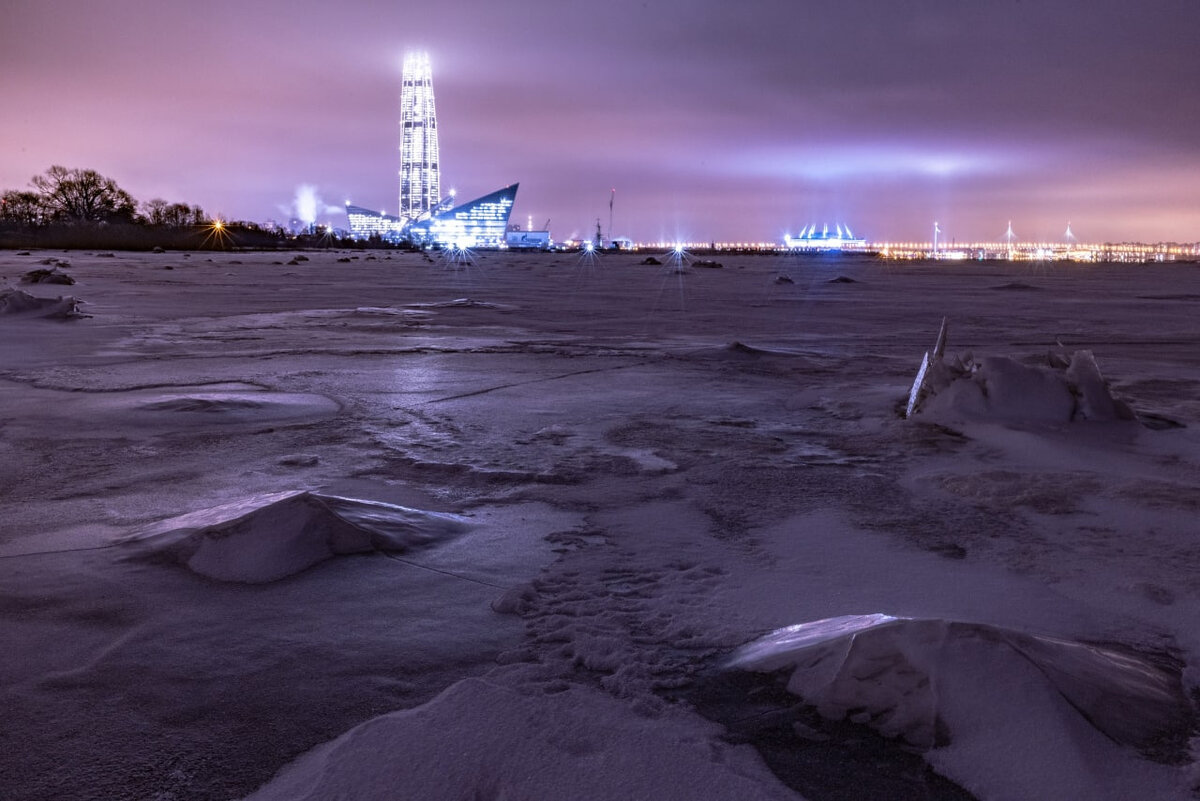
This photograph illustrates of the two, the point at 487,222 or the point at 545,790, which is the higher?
the point at 487,222

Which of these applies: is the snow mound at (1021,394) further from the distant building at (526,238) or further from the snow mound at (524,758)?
the distant building at (526,238)

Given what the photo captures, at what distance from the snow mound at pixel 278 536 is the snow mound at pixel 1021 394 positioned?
9.41 ft

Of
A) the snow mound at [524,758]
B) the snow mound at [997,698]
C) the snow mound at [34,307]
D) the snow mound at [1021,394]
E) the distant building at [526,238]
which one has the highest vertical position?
the distant building at [526,238]

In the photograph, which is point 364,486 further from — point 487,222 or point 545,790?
point 487,222

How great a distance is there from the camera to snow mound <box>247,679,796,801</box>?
127cm

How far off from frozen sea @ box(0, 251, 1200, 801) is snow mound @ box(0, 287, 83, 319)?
476 cm

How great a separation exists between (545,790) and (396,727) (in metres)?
0.32

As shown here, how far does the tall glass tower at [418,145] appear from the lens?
525 feet

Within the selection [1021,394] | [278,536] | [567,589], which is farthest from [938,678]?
[1021,394]

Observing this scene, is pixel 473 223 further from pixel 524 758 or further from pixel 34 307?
pixel 524 758

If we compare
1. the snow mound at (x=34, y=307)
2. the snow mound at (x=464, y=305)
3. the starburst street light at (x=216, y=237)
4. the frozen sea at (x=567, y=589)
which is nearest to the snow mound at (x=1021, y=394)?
the frozen sea at (x=567, y=589)

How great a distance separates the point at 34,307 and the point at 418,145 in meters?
170

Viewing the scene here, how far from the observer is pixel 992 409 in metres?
4.11

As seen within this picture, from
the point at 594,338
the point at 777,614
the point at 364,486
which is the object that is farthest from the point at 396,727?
the point at 594,338
